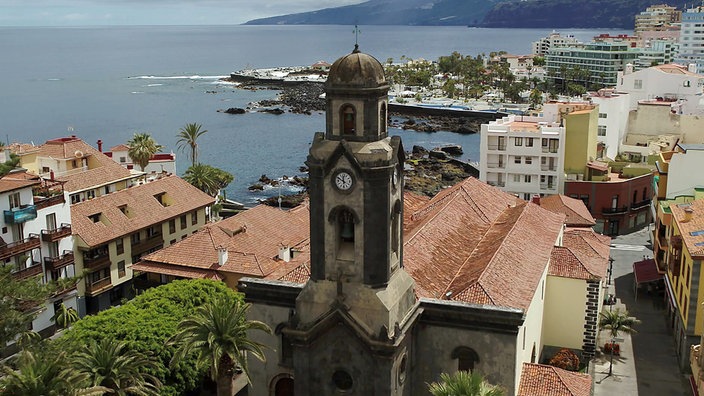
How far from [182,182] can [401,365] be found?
Answer: 4381 cm

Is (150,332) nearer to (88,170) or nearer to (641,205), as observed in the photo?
(88,170)

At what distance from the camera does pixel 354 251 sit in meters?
30.1

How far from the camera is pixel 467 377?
26.1 metres

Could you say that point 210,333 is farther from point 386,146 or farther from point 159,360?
point 386,146

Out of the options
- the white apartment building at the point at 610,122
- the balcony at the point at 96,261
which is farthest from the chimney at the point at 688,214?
the balcony at the point at 96,261

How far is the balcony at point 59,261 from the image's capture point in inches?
2067

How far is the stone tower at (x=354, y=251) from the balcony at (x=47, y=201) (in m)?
29.1

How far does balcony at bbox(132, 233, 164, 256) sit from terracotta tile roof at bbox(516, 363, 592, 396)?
36.5 metres

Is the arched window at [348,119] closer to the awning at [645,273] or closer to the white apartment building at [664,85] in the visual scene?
the awning at [645,273]

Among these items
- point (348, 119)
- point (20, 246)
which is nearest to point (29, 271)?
point (20, 246)

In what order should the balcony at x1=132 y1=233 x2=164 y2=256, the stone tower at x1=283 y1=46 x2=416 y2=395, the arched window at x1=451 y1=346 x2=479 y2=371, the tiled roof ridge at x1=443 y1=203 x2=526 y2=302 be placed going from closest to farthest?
the stone tower at x1=283 y1=46 x2=416 y2=395, the arched window at x1=451 y1=346 x2=479 y2=371, the tiled roof ridge at x1=443 y1=203 x2=526 y2=302, the balcony at x1=132 y1=233 x2=164 y2=256

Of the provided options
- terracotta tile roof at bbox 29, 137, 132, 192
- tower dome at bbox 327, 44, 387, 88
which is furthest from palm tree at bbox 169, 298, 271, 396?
terracotta tile roof at bbox 29, 137, 132, 192

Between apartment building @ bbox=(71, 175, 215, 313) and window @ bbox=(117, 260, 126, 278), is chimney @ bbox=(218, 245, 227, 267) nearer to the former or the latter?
apartment building @ bbox=(71, 175, 215, 313)

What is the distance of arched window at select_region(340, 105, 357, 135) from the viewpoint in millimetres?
29062
